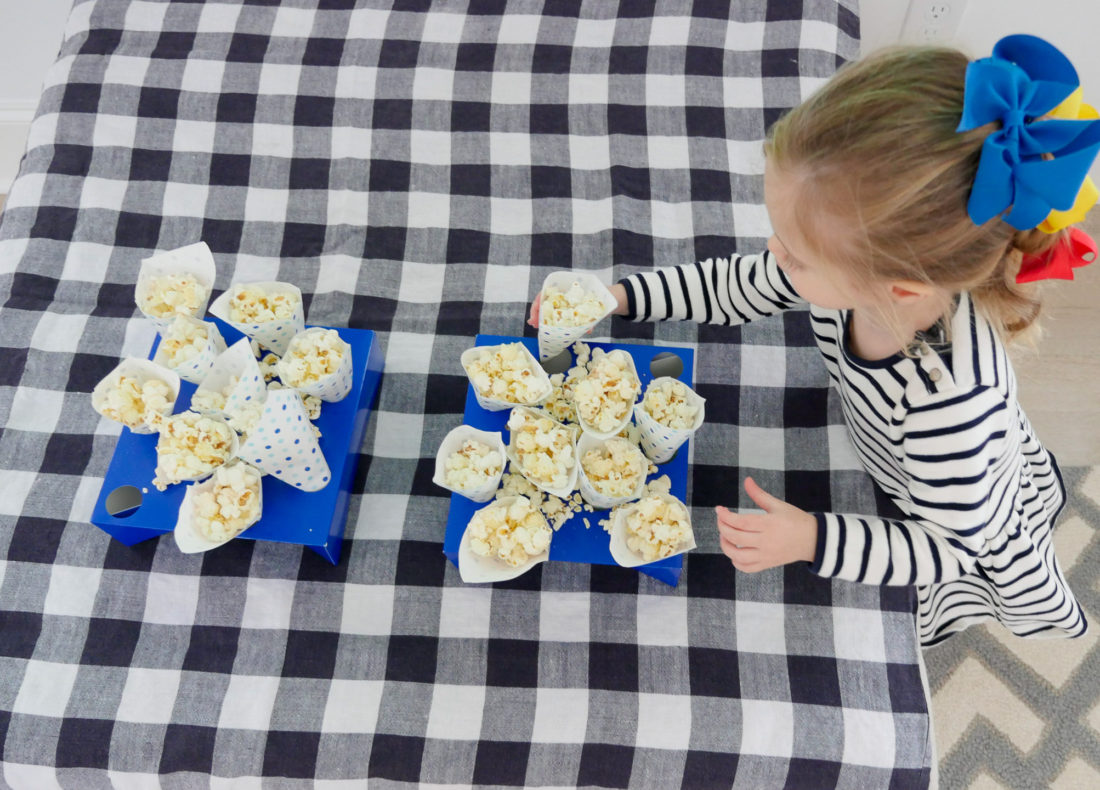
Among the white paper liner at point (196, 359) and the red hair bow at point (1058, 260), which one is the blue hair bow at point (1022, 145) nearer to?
the red hair bow at point (1058, 260)

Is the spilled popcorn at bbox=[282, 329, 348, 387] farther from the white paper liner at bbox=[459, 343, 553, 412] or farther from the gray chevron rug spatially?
the gray chevron rug

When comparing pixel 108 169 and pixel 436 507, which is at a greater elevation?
pixel 108 169

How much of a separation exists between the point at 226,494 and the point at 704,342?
77cm

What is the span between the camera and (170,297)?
1025mm

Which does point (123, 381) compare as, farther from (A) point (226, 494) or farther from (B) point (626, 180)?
(B) point (626, 180)

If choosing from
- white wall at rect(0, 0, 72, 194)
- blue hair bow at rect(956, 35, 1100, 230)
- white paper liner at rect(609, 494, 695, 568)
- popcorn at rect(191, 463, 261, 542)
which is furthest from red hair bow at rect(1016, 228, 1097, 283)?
white wall at rect(0, 0, 72, 194)

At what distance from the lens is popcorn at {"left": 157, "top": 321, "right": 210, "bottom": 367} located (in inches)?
39.3

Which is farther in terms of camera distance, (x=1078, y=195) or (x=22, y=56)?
(x=22, y=56)

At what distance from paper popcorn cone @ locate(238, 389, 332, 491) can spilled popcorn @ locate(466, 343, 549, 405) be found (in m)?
0.22

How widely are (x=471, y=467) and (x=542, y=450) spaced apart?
0.09 meters

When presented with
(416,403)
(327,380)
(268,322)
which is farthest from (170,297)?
(416,403)

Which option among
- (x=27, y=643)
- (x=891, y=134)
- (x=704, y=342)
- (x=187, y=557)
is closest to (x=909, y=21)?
(x=704, y=342)

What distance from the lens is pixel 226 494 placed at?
0.93 m

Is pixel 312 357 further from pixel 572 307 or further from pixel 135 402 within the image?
pixel 572 307
